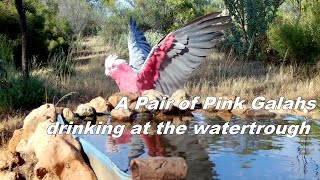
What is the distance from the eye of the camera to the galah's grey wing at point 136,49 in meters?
5.52

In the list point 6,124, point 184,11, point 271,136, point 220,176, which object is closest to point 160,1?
point 184,11

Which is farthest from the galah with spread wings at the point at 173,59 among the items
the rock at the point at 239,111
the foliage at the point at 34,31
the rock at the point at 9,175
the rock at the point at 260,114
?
the foliage at the point at 34,31

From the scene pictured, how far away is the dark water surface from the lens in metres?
3.00

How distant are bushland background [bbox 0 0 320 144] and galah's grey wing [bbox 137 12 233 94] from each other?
1078 mm

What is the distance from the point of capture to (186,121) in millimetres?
4684

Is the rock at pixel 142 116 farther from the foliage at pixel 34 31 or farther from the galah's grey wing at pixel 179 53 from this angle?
the foliage at pixel 34 31

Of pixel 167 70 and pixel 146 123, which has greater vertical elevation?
pixel 167 70

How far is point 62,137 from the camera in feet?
11.8

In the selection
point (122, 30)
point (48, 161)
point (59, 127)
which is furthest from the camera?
point (122, 30)

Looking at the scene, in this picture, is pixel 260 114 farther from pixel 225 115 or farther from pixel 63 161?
pixel 63 161

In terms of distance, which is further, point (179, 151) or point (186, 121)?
point (186, 121)

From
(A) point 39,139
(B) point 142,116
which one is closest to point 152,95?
(B) point 142,116

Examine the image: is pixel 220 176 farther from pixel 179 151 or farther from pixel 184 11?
pixel 184 11

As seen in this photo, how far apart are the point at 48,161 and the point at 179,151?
33.9 inches
